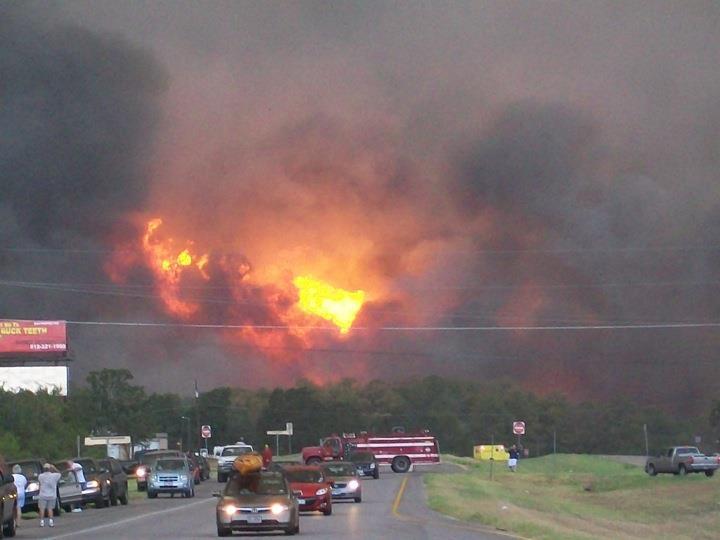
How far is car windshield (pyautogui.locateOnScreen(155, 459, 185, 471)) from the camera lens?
192 feet

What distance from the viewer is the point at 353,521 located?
35656mm

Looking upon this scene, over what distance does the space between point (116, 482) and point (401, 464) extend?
30623 mm

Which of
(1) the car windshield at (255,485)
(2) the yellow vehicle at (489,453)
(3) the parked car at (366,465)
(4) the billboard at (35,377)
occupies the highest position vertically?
(4) the billboard at (35,377)

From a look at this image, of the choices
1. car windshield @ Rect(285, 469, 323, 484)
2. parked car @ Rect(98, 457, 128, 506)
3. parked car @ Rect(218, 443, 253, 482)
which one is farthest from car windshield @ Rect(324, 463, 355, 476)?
parked car @ Rect(218, 443, 253, 482)

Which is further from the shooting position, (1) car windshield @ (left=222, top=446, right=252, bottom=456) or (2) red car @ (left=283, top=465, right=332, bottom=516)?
(1) car windshield @ (left=222, top=446, right=252, bottom=456)

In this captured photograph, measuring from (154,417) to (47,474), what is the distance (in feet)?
380

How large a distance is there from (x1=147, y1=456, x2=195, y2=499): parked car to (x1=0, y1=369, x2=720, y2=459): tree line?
3220 inches

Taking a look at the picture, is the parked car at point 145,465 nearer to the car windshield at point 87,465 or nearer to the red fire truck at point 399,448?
the car windshield at point 87,465

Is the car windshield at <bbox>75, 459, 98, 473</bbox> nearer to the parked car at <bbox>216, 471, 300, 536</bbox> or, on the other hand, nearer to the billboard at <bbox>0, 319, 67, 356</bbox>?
the parked car at <bbox>216, 471, 300, 536</bbox>

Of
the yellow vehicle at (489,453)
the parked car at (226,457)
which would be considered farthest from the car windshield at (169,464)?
the yellow vehicle at (489,453)

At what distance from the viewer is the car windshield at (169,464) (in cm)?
5838

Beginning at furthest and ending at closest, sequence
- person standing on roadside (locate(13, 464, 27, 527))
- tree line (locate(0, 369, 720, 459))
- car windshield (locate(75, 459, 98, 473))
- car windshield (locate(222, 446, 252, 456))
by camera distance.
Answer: tree line (locate(0, 369, 720, 459))
car windshield (locate(222, 446, 252, 456))
car windshield (locate(75, 459, 98, 473))
person standing on roadside (locate(13, 464, 27, 527))

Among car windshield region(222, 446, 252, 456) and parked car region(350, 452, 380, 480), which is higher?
car windshield region(222, 446, 252, 456)

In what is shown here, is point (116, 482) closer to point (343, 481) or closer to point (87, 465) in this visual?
point (87, 465)
